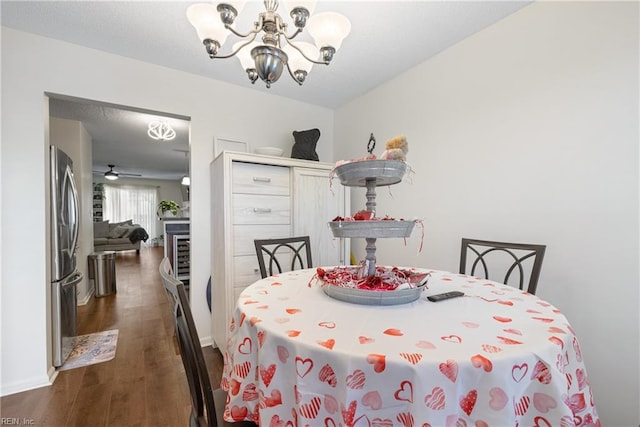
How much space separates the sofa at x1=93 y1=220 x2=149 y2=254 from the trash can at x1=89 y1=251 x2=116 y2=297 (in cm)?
336

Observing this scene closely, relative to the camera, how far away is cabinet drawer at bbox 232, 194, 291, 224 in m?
2.14

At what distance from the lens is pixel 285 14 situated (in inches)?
66.9

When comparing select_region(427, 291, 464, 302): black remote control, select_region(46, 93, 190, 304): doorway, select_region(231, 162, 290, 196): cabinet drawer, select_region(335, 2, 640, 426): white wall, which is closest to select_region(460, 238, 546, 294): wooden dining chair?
select_region(335, 2, 640, 426): white wall

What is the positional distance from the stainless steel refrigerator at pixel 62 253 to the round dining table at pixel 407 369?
1.96m

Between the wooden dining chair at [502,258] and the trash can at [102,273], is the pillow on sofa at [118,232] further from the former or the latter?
the wooden dining chair at [502,258]

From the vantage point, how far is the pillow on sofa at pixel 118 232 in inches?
279

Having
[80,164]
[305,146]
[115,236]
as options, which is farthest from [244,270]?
[115,236]

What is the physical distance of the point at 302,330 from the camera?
2.41ft

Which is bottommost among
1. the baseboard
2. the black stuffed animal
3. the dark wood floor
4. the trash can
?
the dark wood floor

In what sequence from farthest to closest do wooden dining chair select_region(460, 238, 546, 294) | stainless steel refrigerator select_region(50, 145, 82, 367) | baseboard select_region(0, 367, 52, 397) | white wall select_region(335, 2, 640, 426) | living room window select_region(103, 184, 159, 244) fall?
living room window select_region(103, 184, 159, 244)
stainless steel refrigerator select_region(50, 145, 82, 367)
baseboard select_region(0, 367, 52, 397)
wooden dining chair select_region(460, 238, 546, 294)
white wall select_region(335, 2, 640, 426)

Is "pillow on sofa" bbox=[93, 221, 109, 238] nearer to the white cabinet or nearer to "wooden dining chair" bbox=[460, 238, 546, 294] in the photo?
the white cabinet

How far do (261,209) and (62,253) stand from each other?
150 centimetres

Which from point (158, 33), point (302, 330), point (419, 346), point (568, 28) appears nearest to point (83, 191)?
point (158, 33)

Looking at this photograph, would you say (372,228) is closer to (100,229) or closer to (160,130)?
(160,130)
